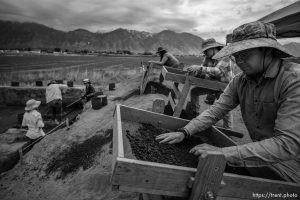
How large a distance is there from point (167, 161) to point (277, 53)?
4.52 ft

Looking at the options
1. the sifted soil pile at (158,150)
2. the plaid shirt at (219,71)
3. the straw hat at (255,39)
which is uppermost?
the straw hat at (255,39)

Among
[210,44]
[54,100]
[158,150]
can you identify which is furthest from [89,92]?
[158,150]

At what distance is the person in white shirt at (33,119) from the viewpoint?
6969mm

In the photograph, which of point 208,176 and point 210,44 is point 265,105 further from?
point 210,44

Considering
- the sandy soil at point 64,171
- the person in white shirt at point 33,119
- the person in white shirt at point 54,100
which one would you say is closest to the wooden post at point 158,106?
the sandy soil at point 64,171

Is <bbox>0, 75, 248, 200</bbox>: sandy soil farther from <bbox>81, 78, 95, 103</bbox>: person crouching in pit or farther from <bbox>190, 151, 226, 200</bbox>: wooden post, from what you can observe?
<bbox>81, 78, 95, 103</bbox>: person crouching in pit

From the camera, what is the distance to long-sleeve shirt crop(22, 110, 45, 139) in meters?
7.04

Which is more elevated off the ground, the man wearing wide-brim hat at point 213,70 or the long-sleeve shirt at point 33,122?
the man wearing wide-brim hat at point 213,70

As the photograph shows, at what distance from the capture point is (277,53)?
6.19ft

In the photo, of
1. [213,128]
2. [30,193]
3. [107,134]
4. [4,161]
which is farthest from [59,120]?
[213,128]

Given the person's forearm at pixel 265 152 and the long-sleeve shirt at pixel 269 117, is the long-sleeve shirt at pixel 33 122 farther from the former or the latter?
the person's forearm at pixel 265 152

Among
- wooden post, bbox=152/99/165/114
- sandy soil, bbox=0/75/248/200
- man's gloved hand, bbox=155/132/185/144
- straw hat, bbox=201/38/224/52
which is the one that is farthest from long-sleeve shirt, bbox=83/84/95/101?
man's gloved hand, bbox=155/132/185/144

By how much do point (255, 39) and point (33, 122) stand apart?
7314 millimetres

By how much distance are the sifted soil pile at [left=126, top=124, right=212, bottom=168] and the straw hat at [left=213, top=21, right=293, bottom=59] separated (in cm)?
100
